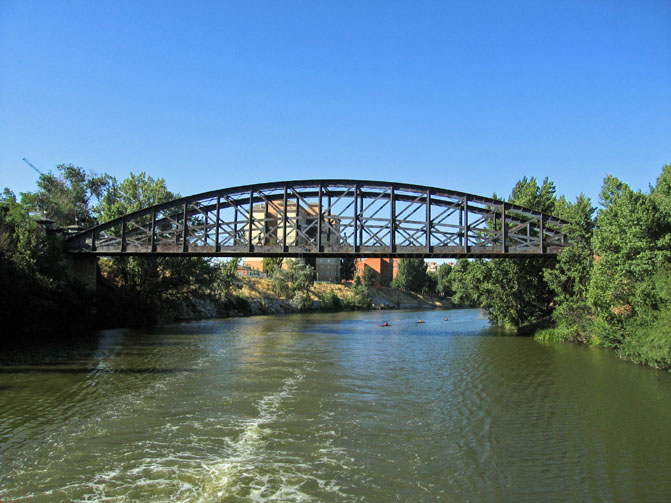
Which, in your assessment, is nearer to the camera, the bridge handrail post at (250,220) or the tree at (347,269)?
the bridge handrail post at (250,220)

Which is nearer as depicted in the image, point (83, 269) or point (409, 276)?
point (83, 269)

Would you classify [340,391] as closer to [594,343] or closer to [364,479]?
[364,479]

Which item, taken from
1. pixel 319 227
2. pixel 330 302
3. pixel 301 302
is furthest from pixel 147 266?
pixel 330 302

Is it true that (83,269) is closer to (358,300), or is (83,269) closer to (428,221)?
(428,221)

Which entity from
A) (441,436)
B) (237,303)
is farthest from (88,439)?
(237,303)

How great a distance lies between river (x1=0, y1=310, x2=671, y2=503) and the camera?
34.3ft

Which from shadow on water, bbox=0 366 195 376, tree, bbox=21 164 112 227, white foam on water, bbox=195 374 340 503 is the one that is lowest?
white foam on water, bbox=195 374 340 503

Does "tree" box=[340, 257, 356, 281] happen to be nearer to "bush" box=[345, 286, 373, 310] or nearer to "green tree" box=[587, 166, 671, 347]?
"bush" box=[345, 286, 373, 310]

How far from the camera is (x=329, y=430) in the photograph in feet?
46.9

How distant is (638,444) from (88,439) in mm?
15406

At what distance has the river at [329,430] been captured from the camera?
34.3 feet

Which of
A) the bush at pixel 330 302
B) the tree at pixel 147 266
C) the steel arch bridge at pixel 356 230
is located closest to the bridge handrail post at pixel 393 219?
the steel arch bridge at pixel 356 230

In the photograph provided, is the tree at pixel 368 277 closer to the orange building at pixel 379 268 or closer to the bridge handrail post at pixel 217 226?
the orange building at pixel 379 268

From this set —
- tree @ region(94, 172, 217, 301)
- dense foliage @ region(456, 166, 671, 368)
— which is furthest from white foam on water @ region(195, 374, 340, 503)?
tree @ region(94, 172, 217, 301)
